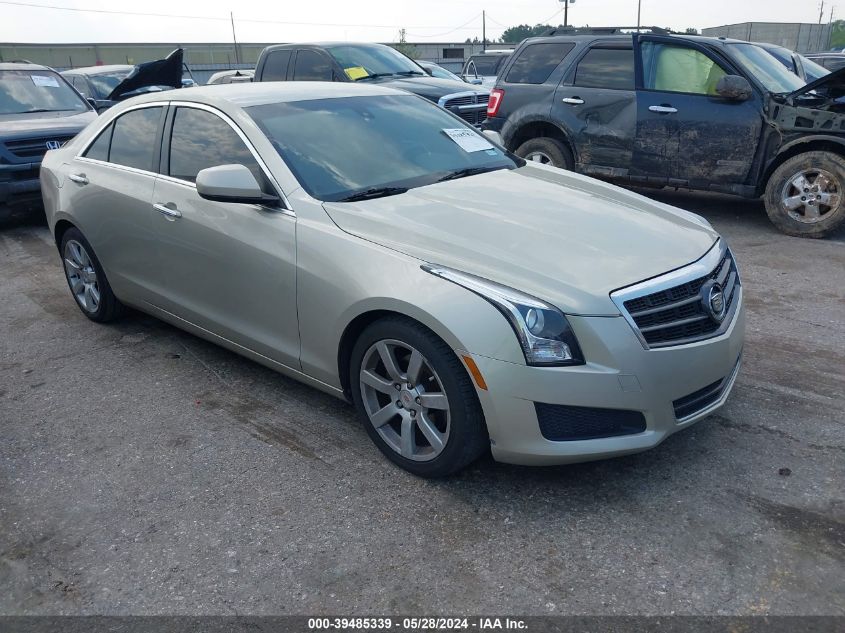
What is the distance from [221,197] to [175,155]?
3.14 feet

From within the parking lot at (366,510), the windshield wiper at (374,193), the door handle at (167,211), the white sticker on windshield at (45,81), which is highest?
the white sticker on windshield at (45,81)

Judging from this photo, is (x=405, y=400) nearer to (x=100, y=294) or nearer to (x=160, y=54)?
(x=100, y=294)

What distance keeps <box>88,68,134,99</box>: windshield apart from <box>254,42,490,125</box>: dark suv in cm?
465

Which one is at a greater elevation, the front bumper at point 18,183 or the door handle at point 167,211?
the door handle at point 167,211

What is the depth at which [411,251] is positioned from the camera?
3.22m

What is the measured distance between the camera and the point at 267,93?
435cm

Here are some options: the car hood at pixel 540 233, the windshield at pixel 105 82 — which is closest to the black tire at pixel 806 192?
the car hood at pixel 540 233

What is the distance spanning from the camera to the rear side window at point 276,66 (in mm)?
11375

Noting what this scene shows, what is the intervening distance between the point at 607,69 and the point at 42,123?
21.4ft

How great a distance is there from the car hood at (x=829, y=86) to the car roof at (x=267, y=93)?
426cm

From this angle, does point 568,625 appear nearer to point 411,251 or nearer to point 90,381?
point 411,251

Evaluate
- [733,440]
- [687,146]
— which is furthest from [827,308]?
[687,146]

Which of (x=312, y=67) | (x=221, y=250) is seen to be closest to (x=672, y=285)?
(x=221, y=250)

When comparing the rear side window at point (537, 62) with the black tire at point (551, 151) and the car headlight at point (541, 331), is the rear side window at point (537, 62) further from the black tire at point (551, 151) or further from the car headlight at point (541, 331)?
the car headlight at point (541, 331)
